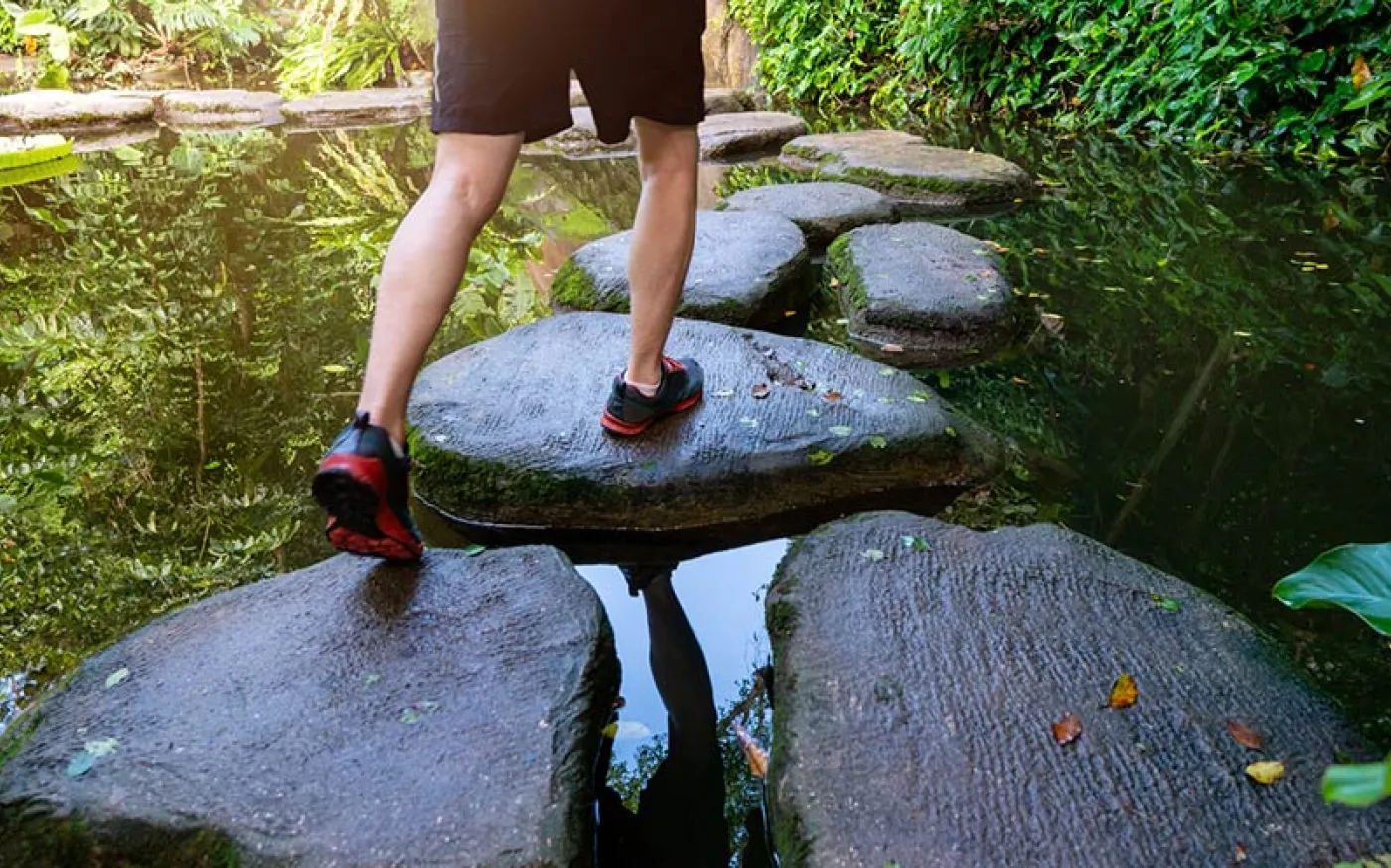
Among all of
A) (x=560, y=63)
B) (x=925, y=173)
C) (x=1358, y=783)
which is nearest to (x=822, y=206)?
(x=925, y=173)

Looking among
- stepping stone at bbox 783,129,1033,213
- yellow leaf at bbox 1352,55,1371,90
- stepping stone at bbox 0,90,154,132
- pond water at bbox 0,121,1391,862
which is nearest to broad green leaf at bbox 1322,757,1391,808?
pond water at bbox 0,121,1391,862

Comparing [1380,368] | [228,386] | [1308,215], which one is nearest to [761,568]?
[228,386]

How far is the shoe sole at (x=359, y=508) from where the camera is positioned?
154cm

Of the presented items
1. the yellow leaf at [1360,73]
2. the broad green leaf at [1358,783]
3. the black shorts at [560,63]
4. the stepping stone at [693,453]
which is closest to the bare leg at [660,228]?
the black shorts at [560,63]

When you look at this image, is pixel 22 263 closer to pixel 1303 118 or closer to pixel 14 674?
pixel 14 674

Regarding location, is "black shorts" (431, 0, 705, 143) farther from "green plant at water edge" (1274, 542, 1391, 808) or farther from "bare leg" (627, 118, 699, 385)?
"green plant at water edge" (1274, 542, 1391, 808)

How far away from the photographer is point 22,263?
164 inches

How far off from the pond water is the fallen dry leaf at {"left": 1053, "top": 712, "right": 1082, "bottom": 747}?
0.54 meters

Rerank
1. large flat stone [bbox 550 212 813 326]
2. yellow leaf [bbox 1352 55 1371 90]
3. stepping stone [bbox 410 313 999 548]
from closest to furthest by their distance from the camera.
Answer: stepping stone [bbox 410 313 999 548], large flat stone [bbox 550 212 813 326], yellow leaf [bbox 1352 55 1371 90]

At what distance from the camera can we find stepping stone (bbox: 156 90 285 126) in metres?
8.88

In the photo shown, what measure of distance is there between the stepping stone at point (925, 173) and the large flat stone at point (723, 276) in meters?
1.45

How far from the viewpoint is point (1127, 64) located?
6.64 metres

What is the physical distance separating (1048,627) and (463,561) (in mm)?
964

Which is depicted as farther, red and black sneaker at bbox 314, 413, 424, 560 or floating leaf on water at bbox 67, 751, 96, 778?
red and black sneaker at bbox 314, 413, 424, 560
